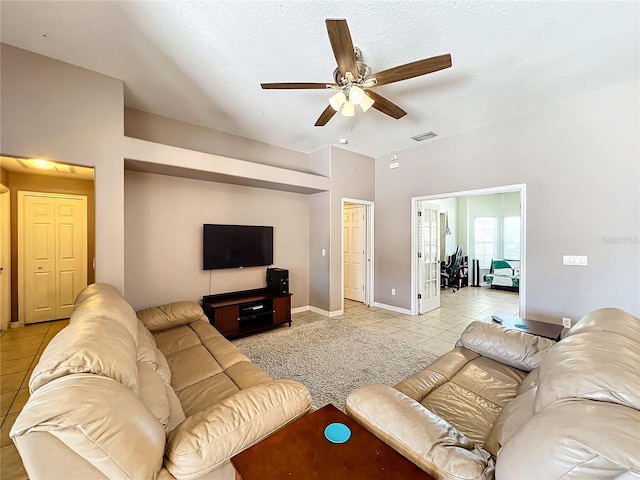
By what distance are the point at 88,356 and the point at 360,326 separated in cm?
368

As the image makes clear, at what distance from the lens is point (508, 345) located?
187 centimetres

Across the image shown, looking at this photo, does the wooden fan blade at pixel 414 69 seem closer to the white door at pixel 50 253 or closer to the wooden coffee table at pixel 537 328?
the wooden coffee table at pixel 537 328

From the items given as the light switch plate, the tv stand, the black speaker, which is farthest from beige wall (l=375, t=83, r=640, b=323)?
the tv stand

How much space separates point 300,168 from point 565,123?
378 cm

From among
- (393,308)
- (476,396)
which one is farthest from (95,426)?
(393,308)

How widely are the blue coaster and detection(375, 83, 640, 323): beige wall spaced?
11.9 feet

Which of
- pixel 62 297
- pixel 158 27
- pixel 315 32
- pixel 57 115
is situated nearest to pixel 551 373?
pixel 315 32

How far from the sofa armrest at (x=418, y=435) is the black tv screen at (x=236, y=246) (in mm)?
3266

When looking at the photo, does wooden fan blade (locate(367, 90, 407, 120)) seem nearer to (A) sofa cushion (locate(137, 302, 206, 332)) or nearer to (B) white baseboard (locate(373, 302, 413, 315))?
(A) sofa cushion (locate(137, 302, 206, 332))

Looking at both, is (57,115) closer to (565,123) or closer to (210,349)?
(210,349)

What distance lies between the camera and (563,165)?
319cm

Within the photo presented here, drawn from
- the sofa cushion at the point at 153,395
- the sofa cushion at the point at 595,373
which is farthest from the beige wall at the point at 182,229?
the sofa cushion at the point at 595,373

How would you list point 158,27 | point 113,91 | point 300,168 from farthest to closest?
point 300,168 < point 113,91 < point 158,27

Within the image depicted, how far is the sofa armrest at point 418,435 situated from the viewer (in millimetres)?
812
